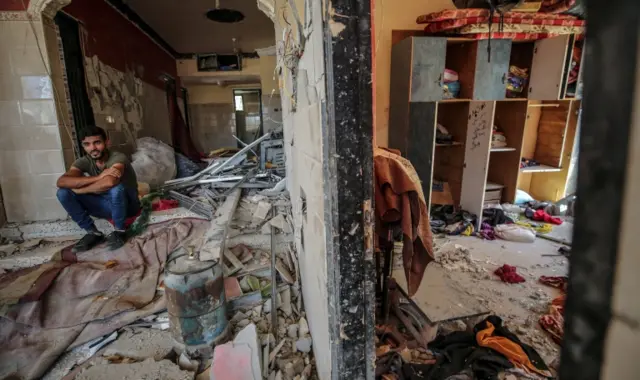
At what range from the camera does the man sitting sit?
238cm

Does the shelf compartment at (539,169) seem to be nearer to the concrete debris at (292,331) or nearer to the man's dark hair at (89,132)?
the concrete debris at (292,331)

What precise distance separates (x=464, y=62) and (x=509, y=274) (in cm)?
203

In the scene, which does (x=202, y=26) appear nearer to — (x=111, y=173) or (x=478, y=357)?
(x=111, y=173)

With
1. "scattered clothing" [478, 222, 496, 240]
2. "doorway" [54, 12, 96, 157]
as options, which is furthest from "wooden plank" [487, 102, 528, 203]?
"doorway" [54, 12, 96, 157]

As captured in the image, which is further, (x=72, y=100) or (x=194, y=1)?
(x=194, y=1)

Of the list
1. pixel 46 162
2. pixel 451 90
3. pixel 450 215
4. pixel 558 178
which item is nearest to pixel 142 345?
pixel 46 162

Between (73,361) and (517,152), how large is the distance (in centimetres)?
400

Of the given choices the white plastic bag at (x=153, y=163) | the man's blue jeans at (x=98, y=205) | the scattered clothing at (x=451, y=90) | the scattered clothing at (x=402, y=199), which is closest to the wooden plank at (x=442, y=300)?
the scattered clothing at (x=402, y=199)

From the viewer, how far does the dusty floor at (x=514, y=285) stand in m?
1.75

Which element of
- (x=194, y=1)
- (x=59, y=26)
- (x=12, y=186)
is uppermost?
(x=194, y=1)

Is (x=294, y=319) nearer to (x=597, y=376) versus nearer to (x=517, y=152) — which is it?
(x=597, y=376)

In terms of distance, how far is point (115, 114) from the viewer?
149 inches

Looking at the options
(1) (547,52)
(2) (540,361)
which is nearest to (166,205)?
(2) (540,361)

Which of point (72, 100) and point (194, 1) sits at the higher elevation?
point (194, 1)
